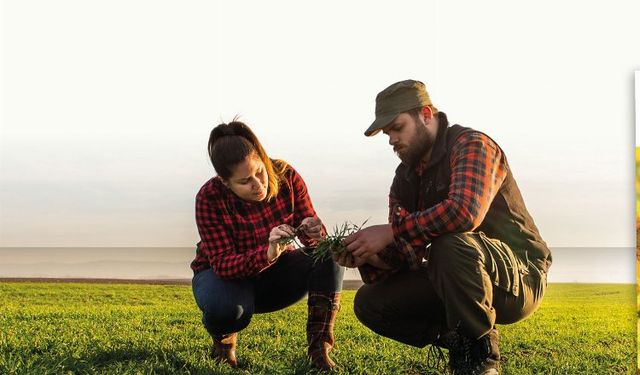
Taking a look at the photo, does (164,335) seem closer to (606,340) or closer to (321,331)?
(321,331)

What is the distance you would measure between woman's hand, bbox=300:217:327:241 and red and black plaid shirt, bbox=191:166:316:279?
9 cm

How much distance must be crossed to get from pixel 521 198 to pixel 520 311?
23.9 inches

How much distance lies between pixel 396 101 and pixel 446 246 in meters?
0.83

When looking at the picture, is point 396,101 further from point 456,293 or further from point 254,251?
point 254,251

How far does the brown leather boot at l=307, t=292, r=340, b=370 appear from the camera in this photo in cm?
422

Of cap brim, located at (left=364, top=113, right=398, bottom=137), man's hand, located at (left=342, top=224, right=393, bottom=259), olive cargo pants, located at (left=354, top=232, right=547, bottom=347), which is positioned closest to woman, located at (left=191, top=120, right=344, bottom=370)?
olive cargo pants, located at (left=354, top=232, right=547, bottom=347)

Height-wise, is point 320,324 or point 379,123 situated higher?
point 379,123

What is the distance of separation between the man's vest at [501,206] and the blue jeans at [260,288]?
0.79m

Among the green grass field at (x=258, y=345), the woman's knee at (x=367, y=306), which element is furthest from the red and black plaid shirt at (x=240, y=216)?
the green grass field at (x=258, y=345)

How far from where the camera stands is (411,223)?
3.56 metres

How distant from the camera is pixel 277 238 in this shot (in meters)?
3.95

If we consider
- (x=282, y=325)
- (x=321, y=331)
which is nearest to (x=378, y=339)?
(x=282, y=325)

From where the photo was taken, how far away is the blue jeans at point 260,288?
4.16 m

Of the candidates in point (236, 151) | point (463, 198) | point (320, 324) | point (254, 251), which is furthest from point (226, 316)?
point (463, 198)
